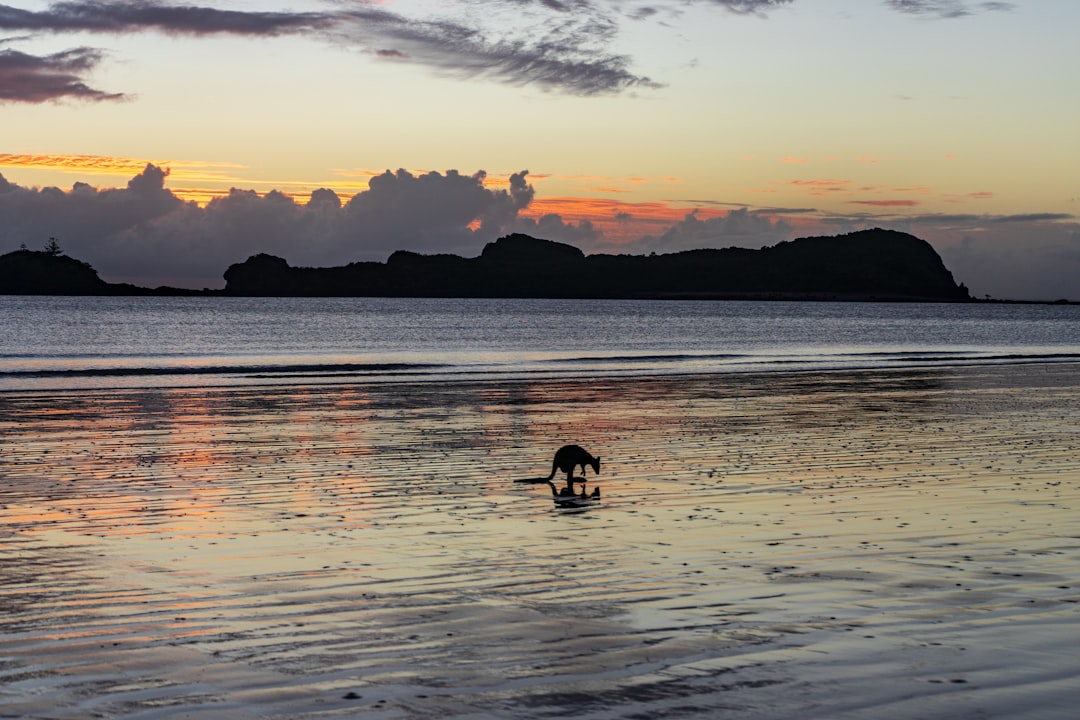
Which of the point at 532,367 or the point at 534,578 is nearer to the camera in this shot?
the point at 534,578

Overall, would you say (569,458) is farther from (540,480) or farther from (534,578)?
(534,578)

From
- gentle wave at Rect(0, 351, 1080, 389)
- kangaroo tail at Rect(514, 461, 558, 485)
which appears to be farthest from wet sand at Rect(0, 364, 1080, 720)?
gentle wave at Rect(0, 351, 1080, 389)

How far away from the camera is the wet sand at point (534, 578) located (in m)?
7.46

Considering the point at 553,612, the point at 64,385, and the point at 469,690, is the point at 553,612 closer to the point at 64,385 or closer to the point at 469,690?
the point at 469,690

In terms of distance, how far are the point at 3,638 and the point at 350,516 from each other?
19.5ft

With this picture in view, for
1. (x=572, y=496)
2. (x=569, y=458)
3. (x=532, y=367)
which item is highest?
(x=569, y=458)

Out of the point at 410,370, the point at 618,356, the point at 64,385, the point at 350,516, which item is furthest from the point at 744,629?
the point at 618,356

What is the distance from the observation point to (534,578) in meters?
10.8

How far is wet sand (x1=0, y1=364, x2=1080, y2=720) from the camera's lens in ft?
24.5

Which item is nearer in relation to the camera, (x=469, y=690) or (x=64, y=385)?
(x=469, y=690)

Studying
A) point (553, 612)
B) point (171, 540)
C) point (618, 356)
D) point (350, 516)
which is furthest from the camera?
point (618, 356)

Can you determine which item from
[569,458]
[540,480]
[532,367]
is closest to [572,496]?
[569,458]

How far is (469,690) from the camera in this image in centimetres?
745

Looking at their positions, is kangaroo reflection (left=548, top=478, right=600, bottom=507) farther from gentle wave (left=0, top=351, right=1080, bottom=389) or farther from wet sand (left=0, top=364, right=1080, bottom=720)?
gentle wave (left=0, top=351, right=1080, bottom=389)
